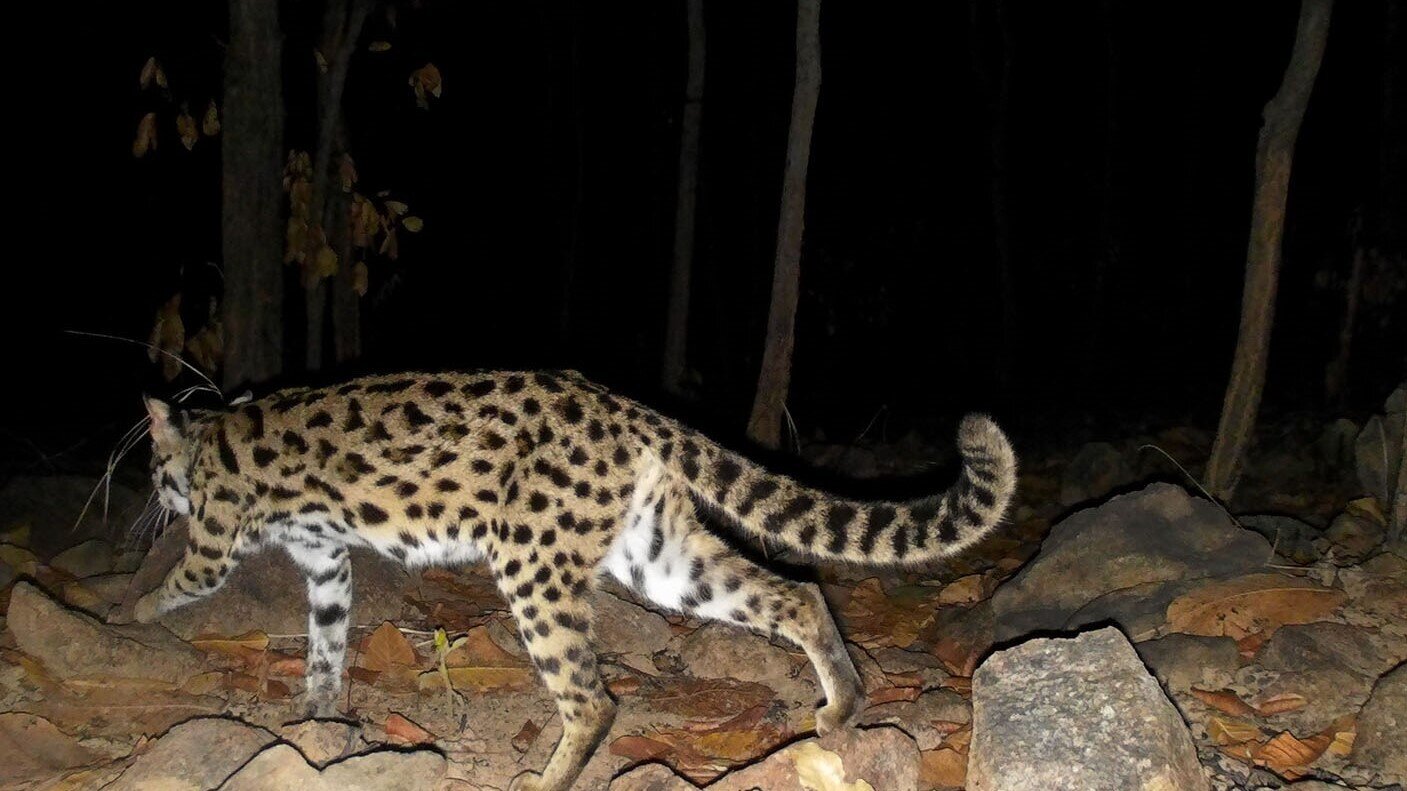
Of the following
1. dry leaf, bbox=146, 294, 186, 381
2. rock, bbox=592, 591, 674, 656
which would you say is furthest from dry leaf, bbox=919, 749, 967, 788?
dry leaf, bbox=146, 294, 186, 381

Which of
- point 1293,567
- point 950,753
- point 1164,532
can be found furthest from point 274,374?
point 1293,567

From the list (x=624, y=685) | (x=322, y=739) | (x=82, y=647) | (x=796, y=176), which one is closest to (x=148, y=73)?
(x=82, y=647)

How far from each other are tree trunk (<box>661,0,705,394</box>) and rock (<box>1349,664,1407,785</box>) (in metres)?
7.64

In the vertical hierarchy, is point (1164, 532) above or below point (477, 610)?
above

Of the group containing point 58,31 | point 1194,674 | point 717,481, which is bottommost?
point 1194,674

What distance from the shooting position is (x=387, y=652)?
19.6 feet

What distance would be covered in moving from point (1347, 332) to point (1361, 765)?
1017 centimetres

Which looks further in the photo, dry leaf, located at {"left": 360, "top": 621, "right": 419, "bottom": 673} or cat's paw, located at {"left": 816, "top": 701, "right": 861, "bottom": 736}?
dry leaf, located at {"left": 360, "top": 621, "right": 419, "bottom": 673}

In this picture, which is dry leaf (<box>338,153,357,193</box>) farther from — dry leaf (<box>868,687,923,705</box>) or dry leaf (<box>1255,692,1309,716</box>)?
dry leaf (<box>1255,692,1309,716</box>)

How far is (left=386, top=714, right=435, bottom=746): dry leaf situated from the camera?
5.09 m

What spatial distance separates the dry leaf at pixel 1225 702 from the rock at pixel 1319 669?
0.30 feet

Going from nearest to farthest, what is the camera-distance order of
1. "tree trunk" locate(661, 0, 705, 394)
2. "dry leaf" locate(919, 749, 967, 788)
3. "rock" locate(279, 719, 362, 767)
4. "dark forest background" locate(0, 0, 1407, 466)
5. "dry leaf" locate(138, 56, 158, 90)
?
"rock" locate(279, 719, 362, 767) → "dry leaf" locate(919, 749, 967, 788) → "dry leaf" locate(138, 56, 158, 90) → "tree trunk" locate(661, 0, 705, 394) → "dark forest background" locate(0, 0, 1407, 466)

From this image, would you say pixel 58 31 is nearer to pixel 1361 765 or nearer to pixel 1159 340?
pixel 1361 765

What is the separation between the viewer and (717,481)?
5328 millimetres
